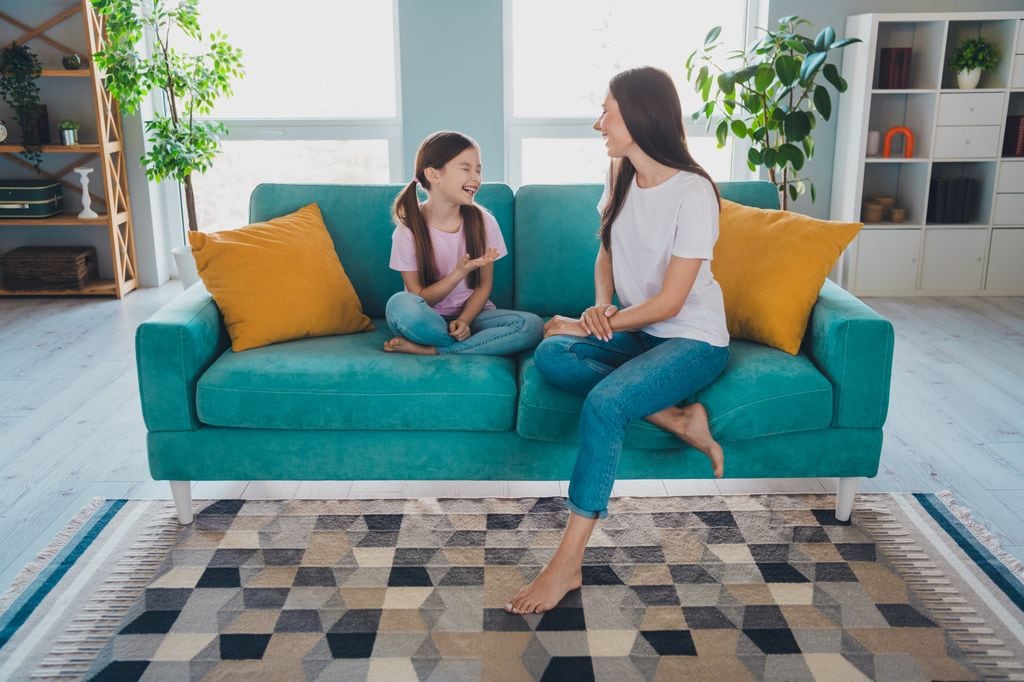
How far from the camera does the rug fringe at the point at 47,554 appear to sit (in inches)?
82.3

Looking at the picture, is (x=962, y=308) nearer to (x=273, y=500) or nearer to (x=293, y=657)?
(x=273, y=500)

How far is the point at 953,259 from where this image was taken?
4805 millimetres

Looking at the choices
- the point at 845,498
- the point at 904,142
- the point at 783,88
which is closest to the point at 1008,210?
the point at 904,142

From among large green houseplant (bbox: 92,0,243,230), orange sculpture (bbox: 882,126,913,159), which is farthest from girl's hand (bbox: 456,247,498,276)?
orange sculpture (bbox: 882,126,913,159)

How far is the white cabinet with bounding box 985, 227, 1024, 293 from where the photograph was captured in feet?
15.6

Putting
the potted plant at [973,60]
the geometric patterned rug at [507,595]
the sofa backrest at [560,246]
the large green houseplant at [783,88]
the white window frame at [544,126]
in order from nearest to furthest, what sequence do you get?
the geometric patterned rug at [507,595]
the sofa backrest at [560,246]
the large green houseplant at [783,88]
the potted plant at [973,60]
the white window frame at [544,126]

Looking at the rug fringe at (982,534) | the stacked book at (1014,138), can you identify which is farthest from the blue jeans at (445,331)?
the stacked book at (1014,138)

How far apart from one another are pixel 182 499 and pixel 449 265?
932 mm

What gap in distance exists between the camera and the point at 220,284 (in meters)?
2.48

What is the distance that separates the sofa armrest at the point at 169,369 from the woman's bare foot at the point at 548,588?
0.92 meters

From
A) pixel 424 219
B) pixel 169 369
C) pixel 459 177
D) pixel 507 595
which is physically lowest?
pixel 507 595

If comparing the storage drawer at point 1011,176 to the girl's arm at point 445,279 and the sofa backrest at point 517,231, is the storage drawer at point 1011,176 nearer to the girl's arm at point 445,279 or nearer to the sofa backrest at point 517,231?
the sofa backrest at point 517,231

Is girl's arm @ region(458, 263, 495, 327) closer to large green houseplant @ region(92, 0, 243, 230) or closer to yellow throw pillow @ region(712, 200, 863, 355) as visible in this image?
yellow throw pillow @ region(712, 200, 863, 355)

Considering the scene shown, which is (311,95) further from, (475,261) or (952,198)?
(952,198)
